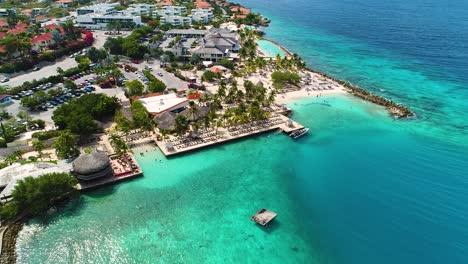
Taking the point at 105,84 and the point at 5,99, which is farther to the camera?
the point at 105,84

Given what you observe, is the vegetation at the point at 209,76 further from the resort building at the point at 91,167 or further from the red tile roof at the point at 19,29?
the red tile roof at the point at 19,29

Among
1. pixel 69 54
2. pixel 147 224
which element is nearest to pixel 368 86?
pixel 147 224

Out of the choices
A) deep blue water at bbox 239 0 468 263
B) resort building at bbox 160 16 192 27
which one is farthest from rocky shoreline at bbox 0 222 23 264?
resort building at bbox 160 16 192 27

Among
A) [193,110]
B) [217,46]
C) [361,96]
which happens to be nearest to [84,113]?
[193,110]

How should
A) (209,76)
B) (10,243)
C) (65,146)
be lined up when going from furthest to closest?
(209,76) < (65,146) < (10,243)

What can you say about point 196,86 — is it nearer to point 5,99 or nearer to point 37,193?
point 5,99

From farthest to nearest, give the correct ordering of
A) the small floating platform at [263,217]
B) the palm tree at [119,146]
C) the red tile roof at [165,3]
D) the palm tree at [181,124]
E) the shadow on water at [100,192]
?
1. the red tile roof at [165,3]
2. the palm tree at [181,124]
3. the palm tree at [119,146]
4. the shadow on water at [100,192]
5. the small floating platform at [263,217]

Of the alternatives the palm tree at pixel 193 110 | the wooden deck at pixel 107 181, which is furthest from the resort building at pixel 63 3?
the wooden deck at pixel 107 181
